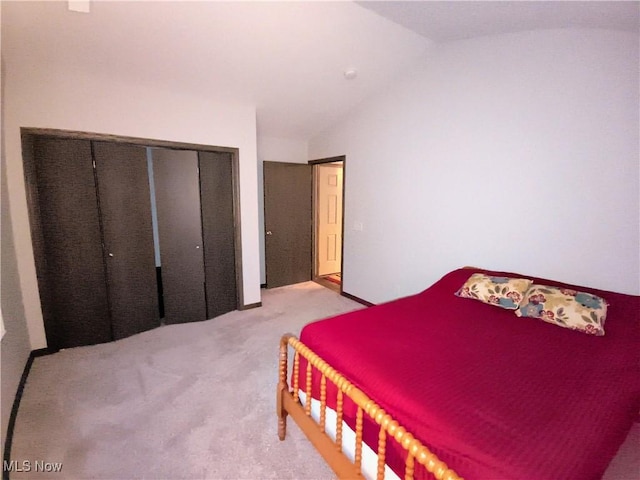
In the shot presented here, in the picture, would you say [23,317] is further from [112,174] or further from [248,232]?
[248,232]

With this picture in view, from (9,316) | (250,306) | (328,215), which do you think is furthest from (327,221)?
(9,316)

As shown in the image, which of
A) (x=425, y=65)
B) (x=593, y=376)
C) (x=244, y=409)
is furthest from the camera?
(x=425, y=65)

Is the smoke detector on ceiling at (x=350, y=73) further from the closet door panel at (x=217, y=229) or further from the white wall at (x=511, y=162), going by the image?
the closet door panel at (x=217, y=229)

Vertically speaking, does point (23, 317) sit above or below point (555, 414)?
below

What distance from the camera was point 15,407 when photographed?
188 centimetres

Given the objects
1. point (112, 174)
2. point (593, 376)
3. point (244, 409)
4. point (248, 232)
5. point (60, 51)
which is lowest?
point (244, 409)

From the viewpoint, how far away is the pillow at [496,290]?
6.68 ft

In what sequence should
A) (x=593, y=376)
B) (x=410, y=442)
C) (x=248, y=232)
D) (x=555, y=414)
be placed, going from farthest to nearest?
(x=248, y=232)
(x=593, y=376)
(x=555, y=414)
(x=410, y=442)

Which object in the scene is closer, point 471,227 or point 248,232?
point 471,227

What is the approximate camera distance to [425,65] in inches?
112

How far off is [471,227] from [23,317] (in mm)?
3971

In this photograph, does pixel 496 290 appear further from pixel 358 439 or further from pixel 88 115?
pixel 88 115

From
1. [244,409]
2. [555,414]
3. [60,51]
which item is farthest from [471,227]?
[60,51]

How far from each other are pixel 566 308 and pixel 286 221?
11.4 feet
